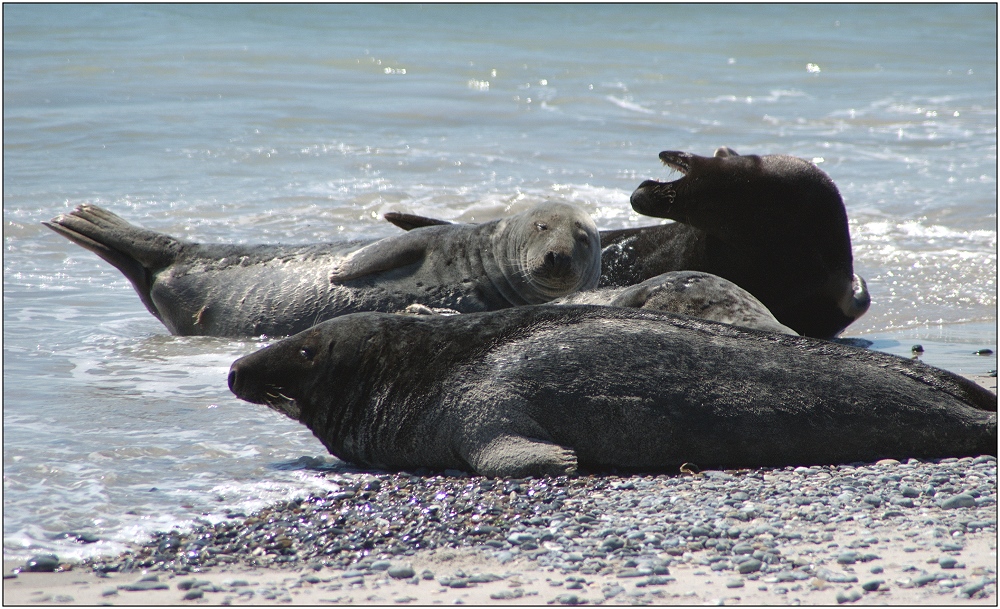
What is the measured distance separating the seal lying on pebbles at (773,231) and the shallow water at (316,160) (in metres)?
0.48

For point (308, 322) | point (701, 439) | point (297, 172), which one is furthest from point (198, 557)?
point (297, 172)

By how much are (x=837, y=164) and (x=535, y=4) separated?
35.3 meters

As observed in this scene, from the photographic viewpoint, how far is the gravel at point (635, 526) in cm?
327

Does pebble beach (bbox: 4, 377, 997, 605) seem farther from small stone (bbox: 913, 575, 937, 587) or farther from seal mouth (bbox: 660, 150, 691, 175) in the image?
seal mouth (bbox: 660, 150, 691, 175)

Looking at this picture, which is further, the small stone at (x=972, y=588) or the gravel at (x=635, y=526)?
the gravel at (x=635, y=526)

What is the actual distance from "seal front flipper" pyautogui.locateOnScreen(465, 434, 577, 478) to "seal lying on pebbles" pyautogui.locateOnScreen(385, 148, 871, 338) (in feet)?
11.2

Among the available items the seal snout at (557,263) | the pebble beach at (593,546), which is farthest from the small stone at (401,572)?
the seal snout at (557,263)

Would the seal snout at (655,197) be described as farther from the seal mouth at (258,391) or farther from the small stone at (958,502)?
the small stone at (958,502)

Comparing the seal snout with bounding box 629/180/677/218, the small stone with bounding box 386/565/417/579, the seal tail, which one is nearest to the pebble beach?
the small stone with bounding box 386/565/417/579

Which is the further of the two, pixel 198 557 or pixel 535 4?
pixel 535 4

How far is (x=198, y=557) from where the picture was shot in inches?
138

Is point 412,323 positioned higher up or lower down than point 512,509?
higher up

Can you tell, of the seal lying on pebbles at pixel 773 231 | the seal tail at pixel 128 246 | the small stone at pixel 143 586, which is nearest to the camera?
the small stone at pixel 143 586

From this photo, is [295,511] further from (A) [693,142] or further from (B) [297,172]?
(A) [693,142]
